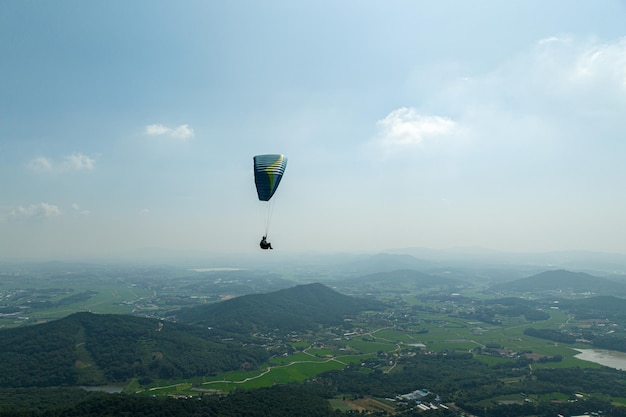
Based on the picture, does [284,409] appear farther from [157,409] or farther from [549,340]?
[549,340]

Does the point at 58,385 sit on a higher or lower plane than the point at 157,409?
lower

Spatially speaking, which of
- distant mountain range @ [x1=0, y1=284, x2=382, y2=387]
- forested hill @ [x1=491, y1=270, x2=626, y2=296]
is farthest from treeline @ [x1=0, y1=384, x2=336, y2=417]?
forested hill @ [x1=491, y1=270, x2=626, y2=296]

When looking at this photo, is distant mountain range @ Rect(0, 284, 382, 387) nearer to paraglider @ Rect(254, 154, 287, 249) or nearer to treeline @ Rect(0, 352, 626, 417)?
treeline @ Rect(0, 352, 626, 417)

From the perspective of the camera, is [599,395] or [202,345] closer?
[599,395]

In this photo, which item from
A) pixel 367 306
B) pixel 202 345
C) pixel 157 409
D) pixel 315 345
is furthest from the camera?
pixel 367 306

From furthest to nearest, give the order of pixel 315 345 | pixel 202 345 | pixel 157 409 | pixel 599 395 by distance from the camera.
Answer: pixel 315 345 → pixel 202 345 → pixel 599 395 → pixel 157 409

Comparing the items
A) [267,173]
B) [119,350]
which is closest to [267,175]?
[267,173]

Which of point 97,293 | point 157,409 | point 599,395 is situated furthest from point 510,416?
point 97,293

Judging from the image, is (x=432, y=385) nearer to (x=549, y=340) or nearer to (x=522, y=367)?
(x=522, y=367)
